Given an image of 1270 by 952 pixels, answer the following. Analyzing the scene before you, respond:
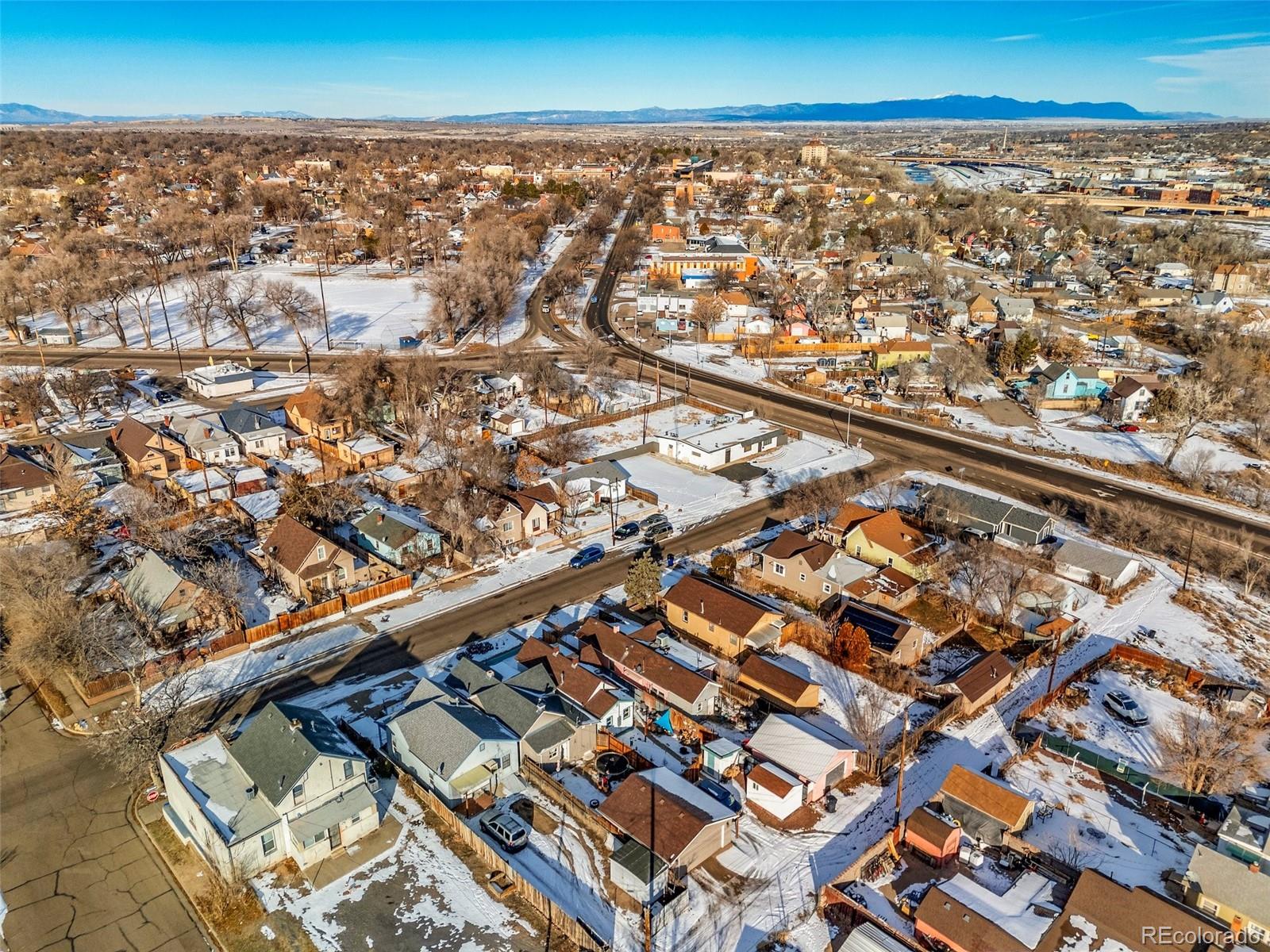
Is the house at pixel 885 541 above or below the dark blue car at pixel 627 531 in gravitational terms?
above

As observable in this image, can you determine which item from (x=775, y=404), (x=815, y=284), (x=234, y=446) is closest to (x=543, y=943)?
(x=234, y=446)

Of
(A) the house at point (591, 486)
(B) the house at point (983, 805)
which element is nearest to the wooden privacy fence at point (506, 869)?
(B) the house at point (983, 805)

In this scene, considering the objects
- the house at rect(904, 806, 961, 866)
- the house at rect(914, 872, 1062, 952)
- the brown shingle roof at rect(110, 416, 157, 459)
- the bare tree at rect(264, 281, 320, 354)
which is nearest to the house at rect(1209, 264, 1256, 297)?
the house at rect(904, 806, 961, 866)

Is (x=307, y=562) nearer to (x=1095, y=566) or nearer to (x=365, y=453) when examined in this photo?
(x=365, y=453)

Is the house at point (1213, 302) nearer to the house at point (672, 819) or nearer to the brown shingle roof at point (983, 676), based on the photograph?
the brown shingle roof at point (983, 676)

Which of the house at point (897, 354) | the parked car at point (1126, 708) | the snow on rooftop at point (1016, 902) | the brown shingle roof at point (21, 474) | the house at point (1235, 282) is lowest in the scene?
the parked car at point (1126, 708)

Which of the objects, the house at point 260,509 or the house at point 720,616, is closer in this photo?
the house at point 720,616
